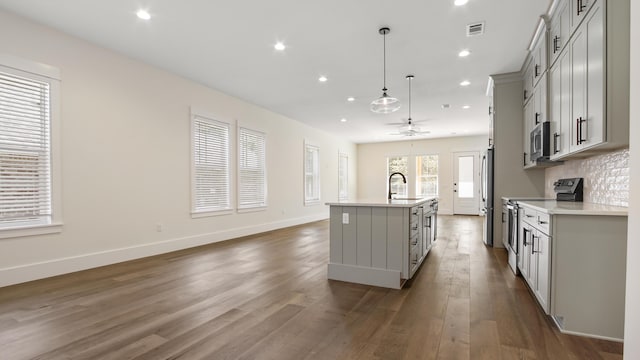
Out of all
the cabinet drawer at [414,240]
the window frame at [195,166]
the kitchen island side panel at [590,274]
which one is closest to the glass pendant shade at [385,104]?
the cabinet drawer at [414,240]

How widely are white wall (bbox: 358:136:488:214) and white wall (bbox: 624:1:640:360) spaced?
34.8 feet

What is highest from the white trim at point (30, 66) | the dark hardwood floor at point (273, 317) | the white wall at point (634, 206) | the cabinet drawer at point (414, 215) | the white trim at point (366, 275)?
the white trim at point (30, 66)

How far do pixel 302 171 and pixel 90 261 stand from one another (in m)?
5.47

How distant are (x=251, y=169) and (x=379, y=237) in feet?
13.6

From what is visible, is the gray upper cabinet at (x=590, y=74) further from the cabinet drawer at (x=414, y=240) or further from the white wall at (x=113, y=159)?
the white wall at (x=113, y=159)

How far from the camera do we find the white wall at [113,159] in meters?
3.58

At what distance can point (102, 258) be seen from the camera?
13.5 ft

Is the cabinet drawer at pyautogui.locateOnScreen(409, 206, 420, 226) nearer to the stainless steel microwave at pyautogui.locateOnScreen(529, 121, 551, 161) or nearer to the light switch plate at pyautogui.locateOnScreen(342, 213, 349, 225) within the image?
the light switch plate at pyautogui.locateOnScreen(342, 213, 349, 225)

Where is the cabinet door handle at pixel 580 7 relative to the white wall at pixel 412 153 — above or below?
above

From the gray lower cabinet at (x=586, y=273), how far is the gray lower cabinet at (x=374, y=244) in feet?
4.02

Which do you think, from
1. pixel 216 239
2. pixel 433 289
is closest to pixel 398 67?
pixel 433 289

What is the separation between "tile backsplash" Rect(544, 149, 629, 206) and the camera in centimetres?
261

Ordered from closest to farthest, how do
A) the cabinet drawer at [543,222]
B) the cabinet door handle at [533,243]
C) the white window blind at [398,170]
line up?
1. the cabinet drawer at [543,222]
2. the cabinet door handle at [533,243]
3. the white window blind at [398,170]

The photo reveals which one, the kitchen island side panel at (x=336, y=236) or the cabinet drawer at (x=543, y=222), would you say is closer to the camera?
the cabinet drawer at (x=543, y=222)
